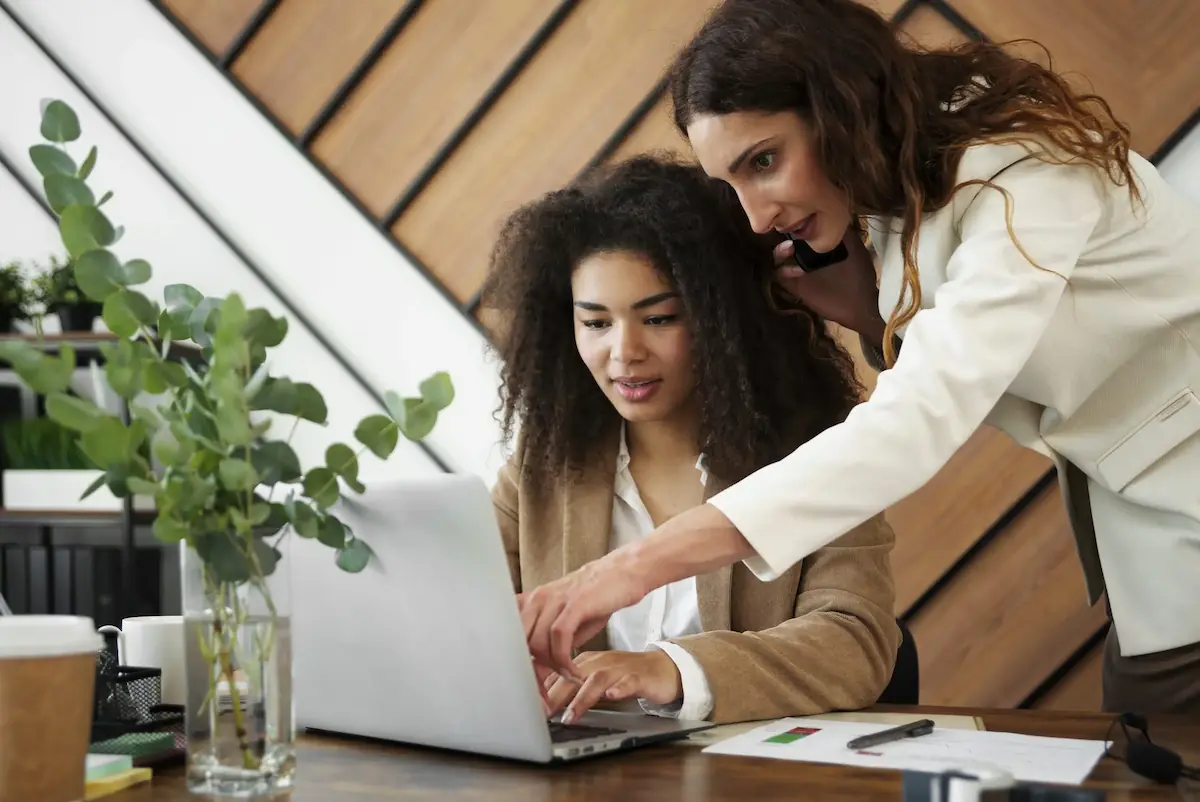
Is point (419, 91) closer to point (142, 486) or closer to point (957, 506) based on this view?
point (957, 506)

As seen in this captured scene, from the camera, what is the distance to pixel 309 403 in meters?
0.93

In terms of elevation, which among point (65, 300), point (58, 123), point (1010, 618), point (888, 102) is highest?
point (65, 300)

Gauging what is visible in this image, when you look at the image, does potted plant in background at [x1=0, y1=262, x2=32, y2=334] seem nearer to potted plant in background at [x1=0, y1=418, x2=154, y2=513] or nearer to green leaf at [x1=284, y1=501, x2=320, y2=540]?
potted plant in background at [x1=0, y1=418, x2=154, y2=513]

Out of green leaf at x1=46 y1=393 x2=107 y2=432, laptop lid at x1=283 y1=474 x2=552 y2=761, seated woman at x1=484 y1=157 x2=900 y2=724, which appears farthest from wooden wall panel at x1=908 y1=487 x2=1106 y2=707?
green leaf at x1=46 y1=393 x2=107 y2=432

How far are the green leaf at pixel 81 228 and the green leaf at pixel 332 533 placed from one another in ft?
0.87

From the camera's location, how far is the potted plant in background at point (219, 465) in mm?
870

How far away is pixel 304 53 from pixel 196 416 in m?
2.53

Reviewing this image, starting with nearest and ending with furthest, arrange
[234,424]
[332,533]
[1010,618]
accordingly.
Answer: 1. [234,424]
2. [332,533]
3. [1010,618]

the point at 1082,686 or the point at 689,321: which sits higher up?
the point at 689,321

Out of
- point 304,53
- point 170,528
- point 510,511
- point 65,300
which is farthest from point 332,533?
point 304,53

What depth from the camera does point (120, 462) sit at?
2.89 feet

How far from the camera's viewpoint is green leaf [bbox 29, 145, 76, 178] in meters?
0.90

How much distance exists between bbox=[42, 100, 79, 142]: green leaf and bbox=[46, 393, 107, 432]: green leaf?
20 centimetres

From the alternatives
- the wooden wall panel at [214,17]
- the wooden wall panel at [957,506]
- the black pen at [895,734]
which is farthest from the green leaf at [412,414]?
the wooden wall panel at [214,17]
